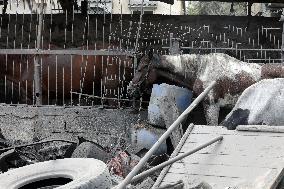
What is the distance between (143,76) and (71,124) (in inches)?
67.7

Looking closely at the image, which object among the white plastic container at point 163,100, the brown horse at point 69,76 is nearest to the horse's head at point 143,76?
the white plastic container at point 163,100

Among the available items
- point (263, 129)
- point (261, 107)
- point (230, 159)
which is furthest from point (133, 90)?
point (230, 159)

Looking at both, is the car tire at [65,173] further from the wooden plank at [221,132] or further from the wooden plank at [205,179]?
the wooden plank at [221,132]

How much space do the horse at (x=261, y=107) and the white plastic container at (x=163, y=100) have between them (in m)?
1.78

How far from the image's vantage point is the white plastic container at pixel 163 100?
990 centimetres

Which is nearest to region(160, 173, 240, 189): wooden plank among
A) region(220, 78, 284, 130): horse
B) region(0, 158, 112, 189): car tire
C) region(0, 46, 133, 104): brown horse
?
region(0, 158, 112, 189): car tire

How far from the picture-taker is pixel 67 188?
622 centimetres

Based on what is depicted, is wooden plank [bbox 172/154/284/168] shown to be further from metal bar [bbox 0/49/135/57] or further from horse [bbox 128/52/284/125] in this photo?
metal bar [bbox 0/49/135/57]

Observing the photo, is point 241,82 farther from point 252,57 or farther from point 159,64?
point 252,57

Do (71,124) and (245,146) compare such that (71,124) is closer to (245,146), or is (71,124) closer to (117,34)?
(245,146)

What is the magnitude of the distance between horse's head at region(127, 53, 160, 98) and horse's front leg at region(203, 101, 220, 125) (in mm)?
1233

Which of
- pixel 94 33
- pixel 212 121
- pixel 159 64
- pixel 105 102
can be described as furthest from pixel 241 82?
pixel 94 33

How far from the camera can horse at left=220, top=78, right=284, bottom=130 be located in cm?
784

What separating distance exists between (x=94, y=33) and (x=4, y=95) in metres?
3.36
